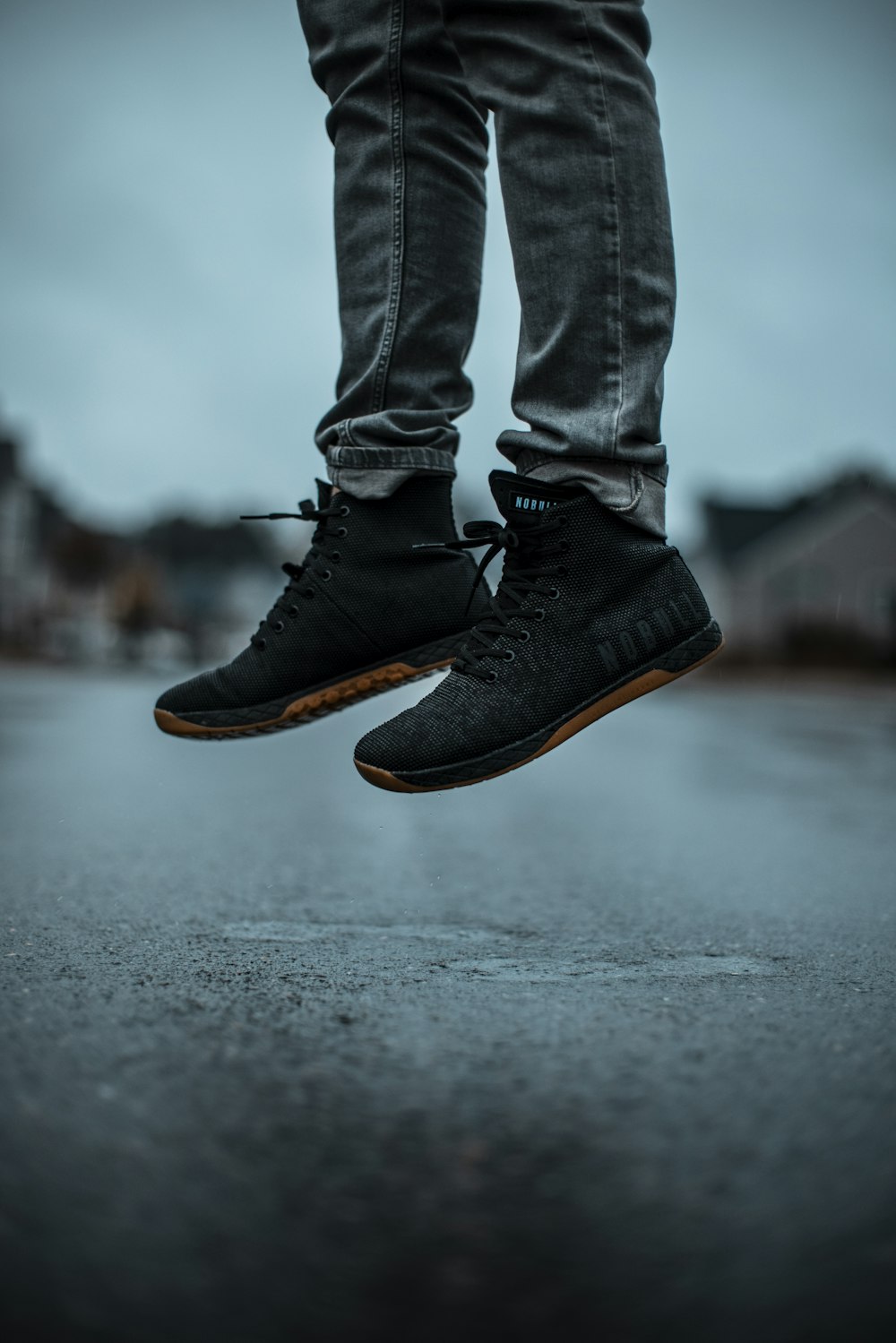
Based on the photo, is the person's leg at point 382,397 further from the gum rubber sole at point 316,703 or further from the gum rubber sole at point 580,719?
the gum rubber sole at point 580,719

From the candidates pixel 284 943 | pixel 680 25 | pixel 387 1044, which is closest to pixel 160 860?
pixel 284 943

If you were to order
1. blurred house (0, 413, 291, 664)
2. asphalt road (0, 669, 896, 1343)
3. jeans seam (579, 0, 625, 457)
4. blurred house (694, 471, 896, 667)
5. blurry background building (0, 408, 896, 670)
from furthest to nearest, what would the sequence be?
1. blurred house (0, 413, 291, 664)
2. blurred house (694, 471, 896, 667)
3. blurry background building (0, 408, 896, 670)
4. jeans seam (579, 0, 625, 457)
5. asphalt road (0, 669, 896, 1343)

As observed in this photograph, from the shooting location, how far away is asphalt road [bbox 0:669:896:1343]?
2.17 feet

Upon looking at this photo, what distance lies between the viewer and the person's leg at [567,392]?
1.59m

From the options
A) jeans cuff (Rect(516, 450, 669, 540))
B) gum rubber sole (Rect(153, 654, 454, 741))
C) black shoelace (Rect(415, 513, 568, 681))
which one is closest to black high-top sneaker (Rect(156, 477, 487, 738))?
gum rubber sole (Rect(153, 654, 454, 741))

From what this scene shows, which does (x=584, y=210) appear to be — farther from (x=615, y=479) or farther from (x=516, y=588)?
(x=516, y=588)

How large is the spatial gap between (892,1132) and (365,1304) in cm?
42

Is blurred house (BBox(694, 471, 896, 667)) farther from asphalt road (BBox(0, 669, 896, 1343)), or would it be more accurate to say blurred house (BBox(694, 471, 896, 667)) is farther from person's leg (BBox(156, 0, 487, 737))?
asphalt road (BBox(0, 669, 896, 1343))

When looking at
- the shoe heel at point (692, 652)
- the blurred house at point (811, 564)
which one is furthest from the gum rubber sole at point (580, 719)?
the blurred house at point (811, 564)

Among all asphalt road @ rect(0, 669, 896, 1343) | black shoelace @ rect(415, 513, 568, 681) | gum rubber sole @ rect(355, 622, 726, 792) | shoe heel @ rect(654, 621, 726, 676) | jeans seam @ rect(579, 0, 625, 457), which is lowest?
asphalt road @ rect(0, 669, 896, 1343)

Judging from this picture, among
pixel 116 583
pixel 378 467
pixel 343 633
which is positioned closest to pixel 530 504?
pixel 378 467

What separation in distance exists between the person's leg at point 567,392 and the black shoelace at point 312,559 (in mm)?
299

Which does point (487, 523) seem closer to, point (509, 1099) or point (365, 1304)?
point (509, 1099)

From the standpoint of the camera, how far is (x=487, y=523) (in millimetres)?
1783
